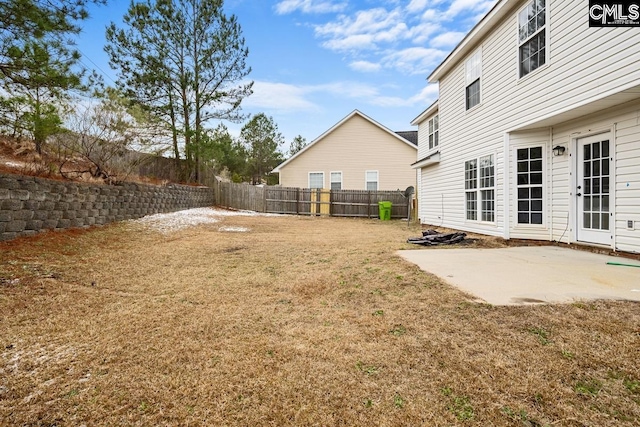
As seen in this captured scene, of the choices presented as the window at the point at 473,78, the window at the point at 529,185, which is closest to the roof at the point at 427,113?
the window at the point at 473,78

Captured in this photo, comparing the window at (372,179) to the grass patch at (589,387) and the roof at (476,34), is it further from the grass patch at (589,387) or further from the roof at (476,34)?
the grass patch at (589,387)

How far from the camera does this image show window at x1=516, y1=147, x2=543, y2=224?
259 inches

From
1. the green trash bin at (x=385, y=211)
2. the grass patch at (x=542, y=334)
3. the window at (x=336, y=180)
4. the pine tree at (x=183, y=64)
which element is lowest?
the grass patch at (x=542, y=334)

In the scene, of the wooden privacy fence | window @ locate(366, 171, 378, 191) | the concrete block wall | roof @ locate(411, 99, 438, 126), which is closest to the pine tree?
the wooden privacy fence

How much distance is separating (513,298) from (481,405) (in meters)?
1.81

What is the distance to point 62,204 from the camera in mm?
6480

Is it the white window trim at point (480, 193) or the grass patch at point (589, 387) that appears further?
the white window trim at point (480, 193)

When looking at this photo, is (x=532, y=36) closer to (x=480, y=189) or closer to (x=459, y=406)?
(x=480, y=189)

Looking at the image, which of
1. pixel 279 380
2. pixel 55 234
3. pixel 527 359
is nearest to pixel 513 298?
pixel 527 359

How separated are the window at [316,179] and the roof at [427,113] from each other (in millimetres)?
7216

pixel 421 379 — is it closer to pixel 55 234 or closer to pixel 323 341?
pixel 323 341

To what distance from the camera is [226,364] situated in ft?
7.09

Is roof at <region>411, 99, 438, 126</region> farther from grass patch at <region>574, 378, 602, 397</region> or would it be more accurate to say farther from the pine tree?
grass patch at <region>574, 378, 602, 397</region>

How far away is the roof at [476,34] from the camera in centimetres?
681
